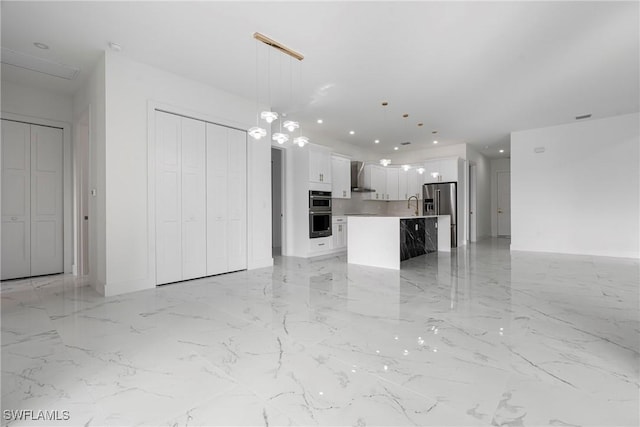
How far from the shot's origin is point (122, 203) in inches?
140

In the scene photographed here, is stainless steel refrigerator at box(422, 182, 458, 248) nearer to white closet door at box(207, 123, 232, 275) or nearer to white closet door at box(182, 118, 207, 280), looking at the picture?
white closet door at box(207, 123, 232, 275)

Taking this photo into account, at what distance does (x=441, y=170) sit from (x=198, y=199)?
6.56m

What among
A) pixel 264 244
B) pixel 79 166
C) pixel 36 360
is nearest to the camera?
pixel 36 360

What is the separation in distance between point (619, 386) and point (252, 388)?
198 centimetres

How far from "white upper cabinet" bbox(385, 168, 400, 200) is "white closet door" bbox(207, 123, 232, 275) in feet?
18.0

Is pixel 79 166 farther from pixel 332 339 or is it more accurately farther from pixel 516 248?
pixel 516 248

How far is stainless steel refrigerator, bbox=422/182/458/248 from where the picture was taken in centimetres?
795

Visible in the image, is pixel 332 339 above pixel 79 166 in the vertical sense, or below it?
below

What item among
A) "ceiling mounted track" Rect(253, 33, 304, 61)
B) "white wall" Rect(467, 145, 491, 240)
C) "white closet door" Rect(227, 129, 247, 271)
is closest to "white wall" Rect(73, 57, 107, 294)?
"white closet door" Rect(227, 129, 247, 271)

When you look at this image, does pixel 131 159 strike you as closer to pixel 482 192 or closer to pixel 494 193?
pixel 482 192

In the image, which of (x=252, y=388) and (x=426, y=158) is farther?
(x=426, y=158)

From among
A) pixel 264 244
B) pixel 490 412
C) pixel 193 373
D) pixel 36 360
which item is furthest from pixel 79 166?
pixel 490 412

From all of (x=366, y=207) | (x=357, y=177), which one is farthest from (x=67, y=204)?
(x=366, y=207)

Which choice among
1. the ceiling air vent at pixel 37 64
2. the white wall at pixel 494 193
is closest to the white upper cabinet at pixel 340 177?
the ceiling air vent at pixel 37 64
